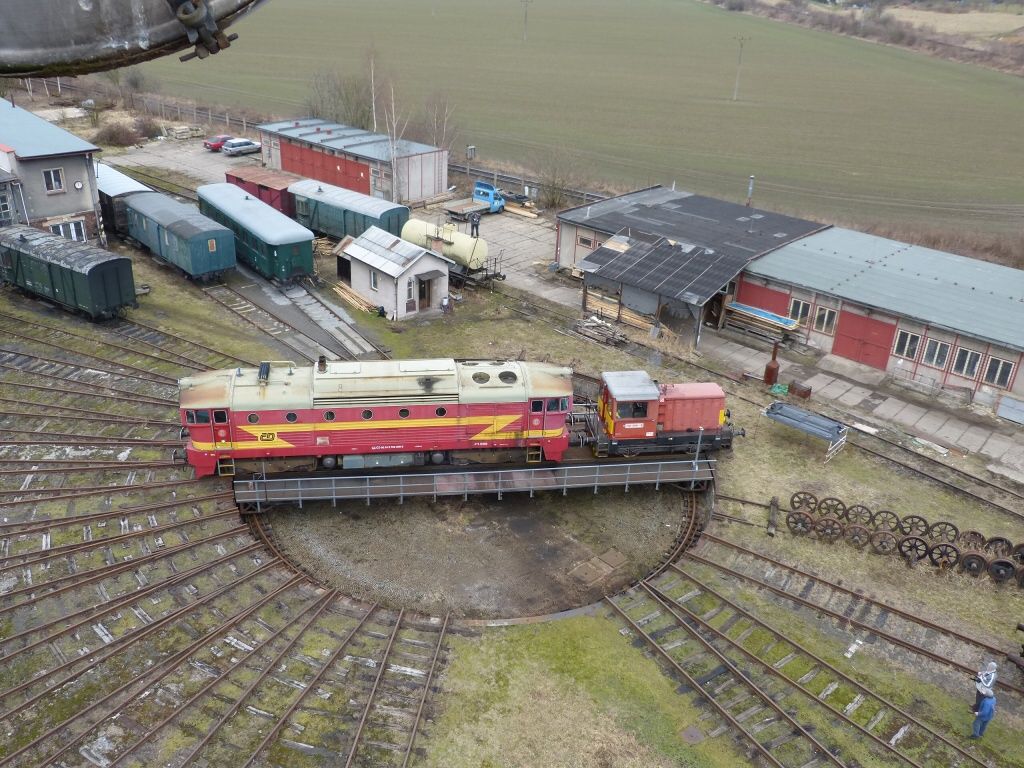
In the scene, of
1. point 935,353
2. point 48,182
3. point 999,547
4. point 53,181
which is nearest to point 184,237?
point 53,181

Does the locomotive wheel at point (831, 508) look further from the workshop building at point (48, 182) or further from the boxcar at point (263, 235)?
the workshop building at point (48, 182)

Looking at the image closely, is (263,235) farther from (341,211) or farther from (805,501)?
(805,501)

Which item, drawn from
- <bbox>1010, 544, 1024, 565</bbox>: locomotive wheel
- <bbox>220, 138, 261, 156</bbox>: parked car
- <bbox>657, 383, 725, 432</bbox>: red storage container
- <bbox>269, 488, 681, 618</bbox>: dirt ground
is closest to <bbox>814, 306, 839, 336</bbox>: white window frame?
<bbox>657, 383, 725, 432</bbox>: red storage container

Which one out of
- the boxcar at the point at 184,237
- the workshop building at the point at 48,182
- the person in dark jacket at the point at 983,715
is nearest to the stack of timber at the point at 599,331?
the boxcar at the point at 184,237

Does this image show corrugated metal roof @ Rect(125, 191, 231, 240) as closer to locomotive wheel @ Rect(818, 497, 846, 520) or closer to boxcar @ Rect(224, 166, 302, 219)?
boxcar @ Rect(224, 166, 302, 219)

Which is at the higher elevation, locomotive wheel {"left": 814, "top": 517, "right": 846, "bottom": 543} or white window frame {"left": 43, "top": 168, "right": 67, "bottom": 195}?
white window frame {"left": 43, "top": 168, "right": 67, "bottom": 195}

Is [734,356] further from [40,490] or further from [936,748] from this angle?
[40,490]
